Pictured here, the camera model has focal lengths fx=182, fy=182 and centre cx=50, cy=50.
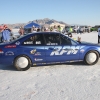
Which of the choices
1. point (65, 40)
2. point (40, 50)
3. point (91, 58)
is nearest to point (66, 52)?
point (65, 40)

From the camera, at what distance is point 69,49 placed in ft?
22.2

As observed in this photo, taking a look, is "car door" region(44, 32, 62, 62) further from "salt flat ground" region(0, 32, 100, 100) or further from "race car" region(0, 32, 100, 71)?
"salt flat ground" region(0, 32, 100, 100)

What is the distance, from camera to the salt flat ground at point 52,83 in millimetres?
4273

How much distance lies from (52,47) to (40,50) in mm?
460

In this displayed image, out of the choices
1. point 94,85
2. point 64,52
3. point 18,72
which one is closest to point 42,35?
point 64,52

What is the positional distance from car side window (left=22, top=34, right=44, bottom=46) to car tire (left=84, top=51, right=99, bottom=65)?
1883 millimetres

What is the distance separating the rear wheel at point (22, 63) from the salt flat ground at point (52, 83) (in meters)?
0.18

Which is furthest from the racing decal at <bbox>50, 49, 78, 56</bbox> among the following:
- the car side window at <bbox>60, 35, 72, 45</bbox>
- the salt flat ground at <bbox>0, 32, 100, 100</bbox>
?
the salt flat ground at <bbox>0, 32, 100, 100</bbox>

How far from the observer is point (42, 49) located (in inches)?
257

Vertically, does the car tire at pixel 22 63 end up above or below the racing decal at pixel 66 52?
below

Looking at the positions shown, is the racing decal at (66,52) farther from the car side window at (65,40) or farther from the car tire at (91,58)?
the car tire at (91,58)

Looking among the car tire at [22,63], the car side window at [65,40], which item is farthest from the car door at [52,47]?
the car tire at [22,63]

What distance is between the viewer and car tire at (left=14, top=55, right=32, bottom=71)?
647 cm

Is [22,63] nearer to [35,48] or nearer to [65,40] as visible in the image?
[35,48]
